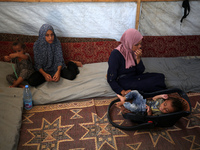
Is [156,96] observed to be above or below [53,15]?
below

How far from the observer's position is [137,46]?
6.40ft

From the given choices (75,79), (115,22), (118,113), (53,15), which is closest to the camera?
(118,113)

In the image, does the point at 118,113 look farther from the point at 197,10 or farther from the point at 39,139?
the point at 197,10

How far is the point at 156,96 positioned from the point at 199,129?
522mm

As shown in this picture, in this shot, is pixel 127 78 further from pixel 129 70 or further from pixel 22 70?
pixel 22 70

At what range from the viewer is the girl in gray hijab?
2.16 metres

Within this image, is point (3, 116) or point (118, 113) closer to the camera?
point (3, 116)

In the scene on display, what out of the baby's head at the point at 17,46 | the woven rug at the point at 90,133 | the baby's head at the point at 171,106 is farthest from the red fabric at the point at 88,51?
the baby's head at the point at 171,106

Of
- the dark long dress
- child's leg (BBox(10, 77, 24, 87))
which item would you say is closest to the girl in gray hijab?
child's leg (BBox(10, 77, 24, 87))

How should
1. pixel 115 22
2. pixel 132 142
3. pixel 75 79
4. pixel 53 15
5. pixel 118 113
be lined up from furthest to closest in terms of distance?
1. pixel 115 22
2. pixel 53 15
3. pixel 75 79
4. pixel 118 113
5. pixel 132 142

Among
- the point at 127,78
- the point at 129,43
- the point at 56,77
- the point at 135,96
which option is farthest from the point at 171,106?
the point at 56,77

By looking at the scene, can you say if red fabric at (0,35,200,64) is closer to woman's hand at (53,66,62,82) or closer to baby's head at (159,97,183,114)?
woman's hand at (53,66,62,82)

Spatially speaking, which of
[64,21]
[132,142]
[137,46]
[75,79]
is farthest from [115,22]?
[132,142]

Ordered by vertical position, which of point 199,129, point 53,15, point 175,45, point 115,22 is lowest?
point 199,129
